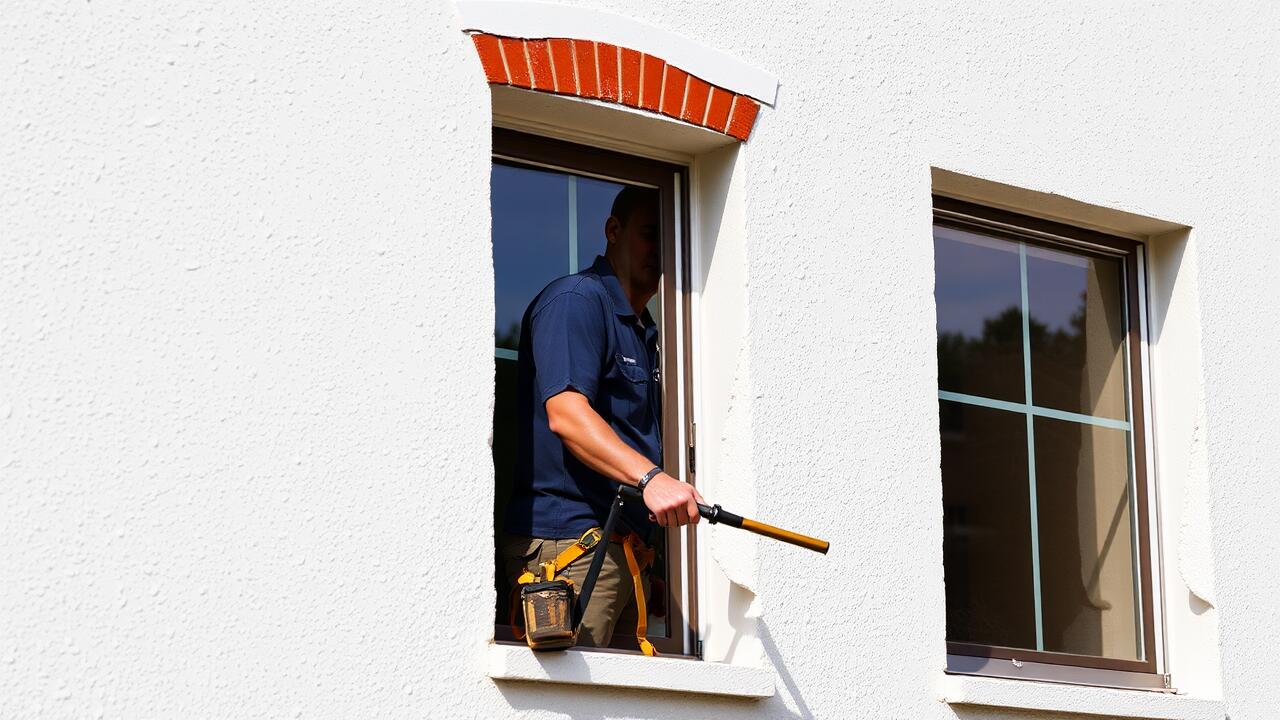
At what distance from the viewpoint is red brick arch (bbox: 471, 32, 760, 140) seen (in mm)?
5195

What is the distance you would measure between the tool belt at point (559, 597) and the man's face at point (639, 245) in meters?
0.83

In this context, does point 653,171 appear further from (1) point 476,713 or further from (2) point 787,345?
(1) point 476,713

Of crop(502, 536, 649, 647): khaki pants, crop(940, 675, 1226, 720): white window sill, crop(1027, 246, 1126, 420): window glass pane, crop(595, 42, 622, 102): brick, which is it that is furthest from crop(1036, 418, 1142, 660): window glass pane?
crop(595, 42, 622, 102): brick

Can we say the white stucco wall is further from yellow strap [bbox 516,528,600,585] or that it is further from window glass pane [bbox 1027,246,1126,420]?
window glass pane [bbox 1027,246,1126,420]

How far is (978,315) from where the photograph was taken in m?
6.59

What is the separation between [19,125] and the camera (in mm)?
4422

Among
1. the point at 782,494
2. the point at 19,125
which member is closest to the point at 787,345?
the point at 782,494

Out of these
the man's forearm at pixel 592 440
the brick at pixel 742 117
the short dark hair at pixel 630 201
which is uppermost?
the brick at pixel 742 117

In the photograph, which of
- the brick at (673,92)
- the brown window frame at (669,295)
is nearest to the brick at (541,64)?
the brown window frame at (669,295)

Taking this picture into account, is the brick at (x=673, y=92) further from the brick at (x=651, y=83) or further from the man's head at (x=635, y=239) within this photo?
the man's head at (x=635, y=239)

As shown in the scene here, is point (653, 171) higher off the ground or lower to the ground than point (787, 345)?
higher

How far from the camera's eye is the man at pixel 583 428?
5.08 meters

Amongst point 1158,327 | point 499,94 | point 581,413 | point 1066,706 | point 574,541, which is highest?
point 499,94

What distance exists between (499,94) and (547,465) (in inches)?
41.0
